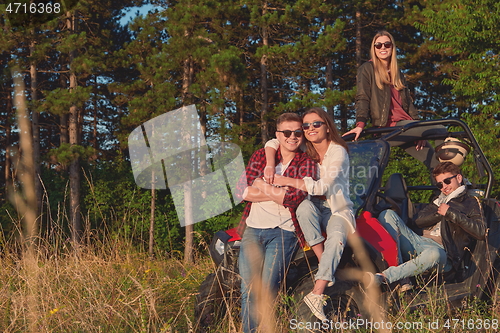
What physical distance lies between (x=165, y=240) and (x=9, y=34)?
8048 mm

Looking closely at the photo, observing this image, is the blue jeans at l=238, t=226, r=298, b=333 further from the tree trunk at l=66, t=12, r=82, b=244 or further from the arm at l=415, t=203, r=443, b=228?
the tree trunk at l=66, t=12, r=82, b=244

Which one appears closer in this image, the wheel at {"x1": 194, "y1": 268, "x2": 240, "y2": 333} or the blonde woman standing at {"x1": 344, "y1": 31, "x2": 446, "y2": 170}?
the wheel at {"x1": 194, "y1": 268, "x2": 240, "y2": 333}

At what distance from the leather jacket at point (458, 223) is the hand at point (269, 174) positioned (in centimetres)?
148

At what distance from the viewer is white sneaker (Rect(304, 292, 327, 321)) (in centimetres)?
301

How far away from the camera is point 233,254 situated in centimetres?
357

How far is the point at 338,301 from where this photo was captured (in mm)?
3256

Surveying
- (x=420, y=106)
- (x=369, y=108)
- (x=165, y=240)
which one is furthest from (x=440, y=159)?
(x=420, y=106)

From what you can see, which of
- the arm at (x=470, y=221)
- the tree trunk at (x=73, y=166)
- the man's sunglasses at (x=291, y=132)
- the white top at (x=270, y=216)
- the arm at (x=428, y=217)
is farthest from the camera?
the tree trunk at (x=73, y=166)

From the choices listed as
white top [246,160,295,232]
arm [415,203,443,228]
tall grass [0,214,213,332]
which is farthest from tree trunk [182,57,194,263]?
white top [246,160,295,232]

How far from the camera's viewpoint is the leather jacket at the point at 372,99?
4.66m

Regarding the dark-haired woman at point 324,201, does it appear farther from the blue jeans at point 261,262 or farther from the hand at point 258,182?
the blue jeans at point 261,262

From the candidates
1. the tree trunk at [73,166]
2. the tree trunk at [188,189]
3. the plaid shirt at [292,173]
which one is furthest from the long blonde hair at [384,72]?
the tree trunk at [73,166]

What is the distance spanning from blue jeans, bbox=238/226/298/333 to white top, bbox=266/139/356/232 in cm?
35

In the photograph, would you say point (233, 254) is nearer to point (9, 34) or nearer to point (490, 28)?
point (490, 28)
